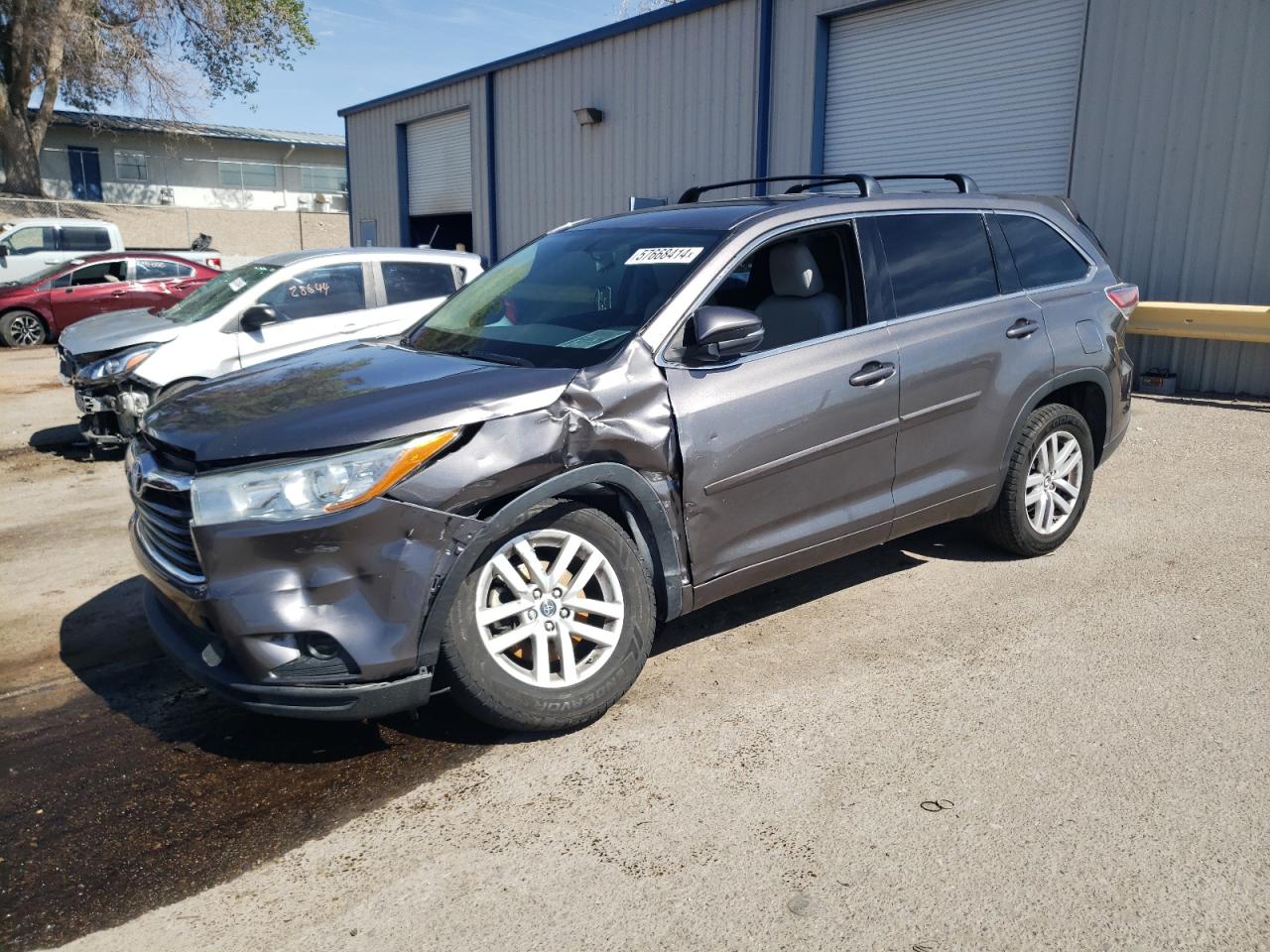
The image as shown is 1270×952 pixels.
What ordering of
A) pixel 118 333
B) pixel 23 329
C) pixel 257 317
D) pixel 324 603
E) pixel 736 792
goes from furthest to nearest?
pixel 23 329
pixel 118 333
pixel 257 317
pixel 736 792
pixel 324 603

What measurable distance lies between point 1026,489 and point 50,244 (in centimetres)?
2084

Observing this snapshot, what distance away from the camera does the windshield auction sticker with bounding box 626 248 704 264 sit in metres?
4.03

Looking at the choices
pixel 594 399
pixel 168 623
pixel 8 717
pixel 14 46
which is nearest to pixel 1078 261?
pixel 594 399

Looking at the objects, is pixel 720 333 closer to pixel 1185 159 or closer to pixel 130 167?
pixel 1185 159

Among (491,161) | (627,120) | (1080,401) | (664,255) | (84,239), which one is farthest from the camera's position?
(84,239)

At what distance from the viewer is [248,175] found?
3884 centimetres

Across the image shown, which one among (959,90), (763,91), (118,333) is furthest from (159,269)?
(959,90)

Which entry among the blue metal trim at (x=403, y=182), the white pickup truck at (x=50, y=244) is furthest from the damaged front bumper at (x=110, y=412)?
the blue metal trim at (x=403, y=182)

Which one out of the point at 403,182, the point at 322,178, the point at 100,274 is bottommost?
the point at 100,274

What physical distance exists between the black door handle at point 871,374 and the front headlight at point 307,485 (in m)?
1.91

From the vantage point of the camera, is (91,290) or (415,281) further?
(91,290)

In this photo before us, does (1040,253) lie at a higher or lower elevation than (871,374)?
higher

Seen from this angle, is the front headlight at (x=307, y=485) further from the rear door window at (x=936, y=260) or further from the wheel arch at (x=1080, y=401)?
the wheel arch at (x=1080, y=401)

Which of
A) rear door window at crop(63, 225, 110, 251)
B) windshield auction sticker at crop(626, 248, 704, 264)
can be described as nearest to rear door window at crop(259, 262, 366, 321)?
windshield auction sticker at crop(626, 248, 704, 264)
